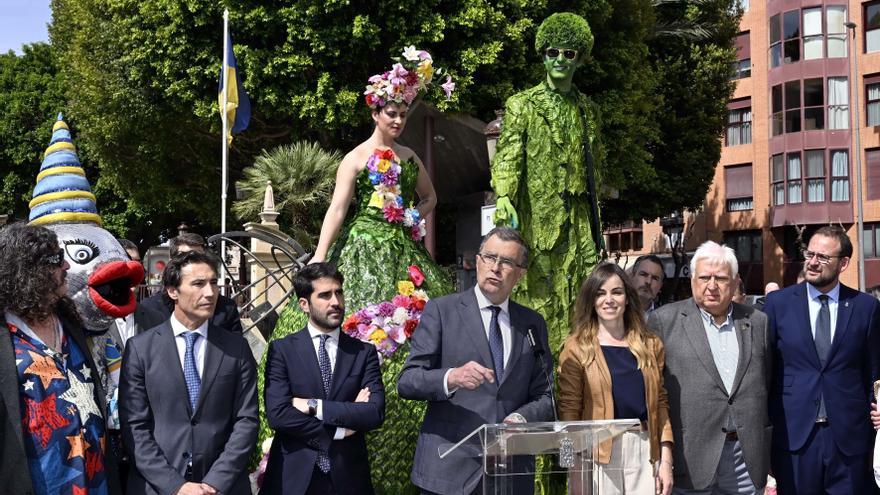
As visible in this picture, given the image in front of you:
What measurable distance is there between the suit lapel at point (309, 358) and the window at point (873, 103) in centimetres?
3372

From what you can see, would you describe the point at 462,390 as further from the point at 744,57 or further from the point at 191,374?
the point at 744,57

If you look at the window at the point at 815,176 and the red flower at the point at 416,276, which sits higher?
the window at the point at 815,176

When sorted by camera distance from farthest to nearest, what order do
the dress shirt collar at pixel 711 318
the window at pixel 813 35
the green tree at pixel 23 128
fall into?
the window at pixel 813 35 < the green tree at pixel 23 128 < the dress shirt collar at pixel 711 318

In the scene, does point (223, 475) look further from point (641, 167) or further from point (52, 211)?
point (641, 167)

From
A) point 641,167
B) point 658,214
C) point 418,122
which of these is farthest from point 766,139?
point 418,122

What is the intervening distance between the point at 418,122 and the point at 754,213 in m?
23.3

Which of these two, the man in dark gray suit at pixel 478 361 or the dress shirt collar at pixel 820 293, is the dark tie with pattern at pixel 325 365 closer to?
the man in dark gray suit at pixel 478 361

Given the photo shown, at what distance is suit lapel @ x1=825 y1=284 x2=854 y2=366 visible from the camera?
17.0 ft

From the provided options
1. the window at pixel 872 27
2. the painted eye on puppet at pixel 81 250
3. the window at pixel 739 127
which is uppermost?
the window at pixel 872 27

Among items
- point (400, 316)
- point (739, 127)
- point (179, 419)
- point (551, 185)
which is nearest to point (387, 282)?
point (400, 316)

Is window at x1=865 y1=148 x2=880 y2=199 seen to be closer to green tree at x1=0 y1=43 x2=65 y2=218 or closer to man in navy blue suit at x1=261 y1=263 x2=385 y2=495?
green tree at x1=0 y1=43 x2=65 y2=218

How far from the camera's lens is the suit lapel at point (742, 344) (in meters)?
4.89

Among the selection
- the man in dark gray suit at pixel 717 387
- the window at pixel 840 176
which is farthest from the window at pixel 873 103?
the man in dark gray suit at pixel 717 387

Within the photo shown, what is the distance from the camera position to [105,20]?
74.3ft
